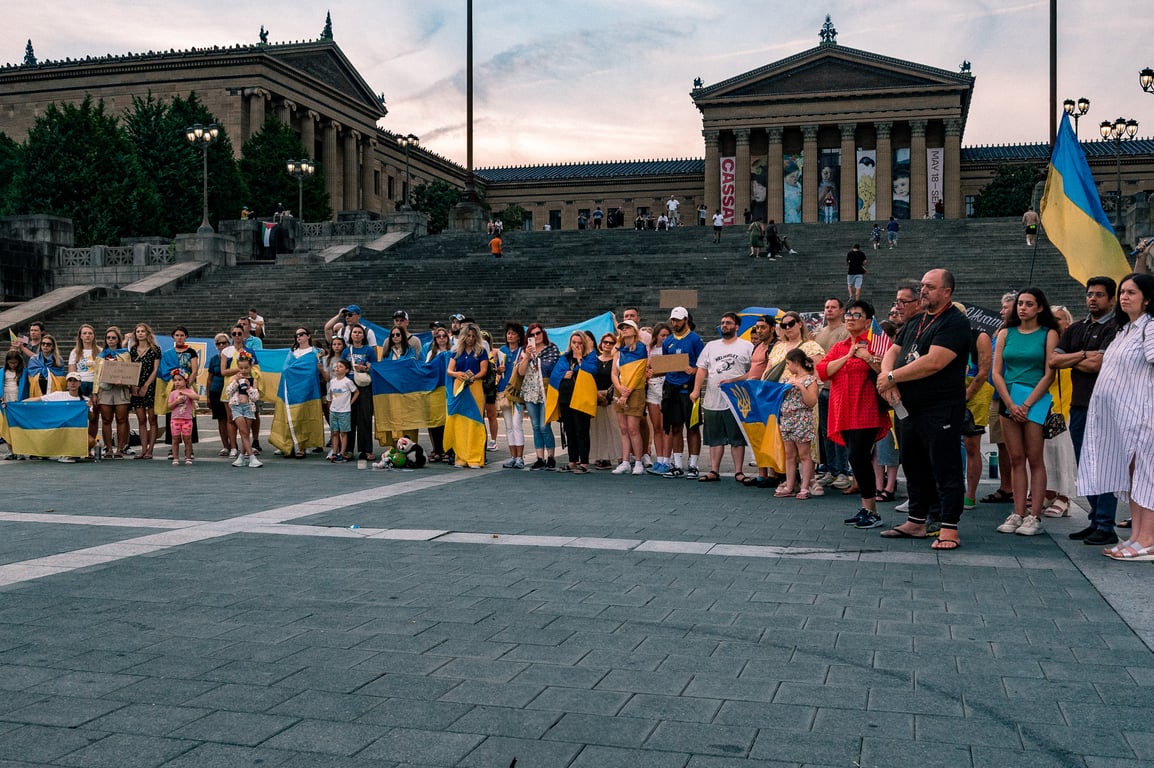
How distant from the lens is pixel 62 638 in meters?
4.84

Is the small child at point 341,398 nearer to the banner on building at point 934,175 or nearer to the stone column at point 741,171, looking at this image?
the stone column at point 741,171

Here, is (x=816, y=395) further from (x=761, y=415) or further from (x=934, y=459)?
(x=934, y=459)

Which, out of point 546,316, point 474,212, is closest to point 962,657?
point 546,316

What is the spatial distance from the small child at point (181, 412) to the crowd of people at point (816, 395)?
28mm

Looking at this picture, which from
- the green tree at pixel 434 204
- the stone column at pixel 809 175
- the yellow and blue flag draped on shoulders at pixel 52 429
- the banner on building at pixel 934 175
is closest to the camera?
the yellow and blue flag draped on shoulders at pixel 52 429

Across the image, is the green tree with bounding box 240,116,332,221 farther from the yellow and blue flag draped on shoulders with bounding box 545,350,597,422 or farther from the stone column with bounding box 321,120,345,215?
the yellow and blue flag draped on shoulders with bounding box 545,350,597,422

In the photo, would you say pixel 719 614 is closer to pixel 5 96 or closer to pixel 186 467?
pixel 186 467

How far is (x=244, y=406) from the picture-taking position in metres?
13.3

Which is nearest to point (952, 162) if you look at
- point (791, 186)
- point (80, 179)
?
point (791, 186)

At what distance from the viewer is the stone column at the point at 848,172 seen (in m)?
78.8

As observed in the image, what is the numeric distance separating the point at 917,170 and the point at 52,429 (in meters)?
73.7

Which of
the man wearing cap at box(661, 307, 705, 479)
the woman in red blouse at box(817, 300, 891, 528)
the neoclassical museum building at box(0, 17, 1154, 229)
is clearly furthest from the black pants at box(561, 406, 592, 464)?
the neoclassical museum building at box(0, 17, 1154, 229)

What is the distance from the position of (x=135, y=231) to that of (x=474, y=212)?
50.9ft

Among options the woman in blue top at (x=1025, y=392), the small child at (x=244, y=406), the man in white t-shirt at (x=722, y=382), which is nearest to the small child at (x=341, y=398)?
the small child at (x=244, y=406)
